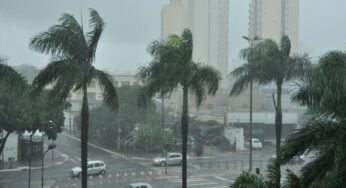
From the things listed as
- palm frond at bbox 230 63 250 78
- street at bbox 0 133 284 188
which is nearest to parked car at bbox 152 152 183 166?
street at bbox 0 133 284 188

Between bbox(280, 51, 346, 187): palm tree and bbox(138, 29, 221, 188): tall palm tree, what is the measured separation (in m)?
8.65

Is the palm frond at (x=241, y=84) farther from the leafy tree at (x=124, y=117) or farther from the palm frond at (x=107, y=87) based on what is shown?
the leafy tree at (x=124, y=117)

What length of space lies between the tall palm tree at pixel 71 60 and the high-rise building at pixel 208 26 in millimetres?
101051

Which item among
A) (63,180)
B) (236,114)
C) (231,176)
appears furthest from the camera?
(236,114)

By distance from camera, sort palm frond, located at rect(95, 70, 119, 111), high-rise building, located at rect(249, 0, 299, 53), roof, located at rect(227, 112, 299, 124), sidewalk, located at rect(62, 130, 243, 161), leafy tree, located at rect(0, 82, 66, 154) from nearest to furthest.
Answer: palm frond, located at rect(95, 70, 119, 111), leafy tree, located at rect(0, 82, 66, 154), sidewalk, located at rect(62, 130, 243, 161), roof, located at rect(227, 112, 299, 124), high-rise building, located at rect(249, 0, 299, 53)

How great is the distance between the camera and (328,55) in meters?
11.9

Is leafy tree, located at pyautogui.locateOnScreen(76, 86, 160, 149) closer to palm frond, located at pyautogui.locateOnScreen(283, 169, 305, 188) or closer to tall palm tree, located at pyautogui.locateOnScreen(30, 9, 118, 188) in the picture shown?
tall palm tree, located at pyautogui.locateOnScreen(30, 9, 118, 188)

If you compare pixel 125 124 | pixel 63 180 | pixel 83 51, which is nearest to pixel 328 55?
pixel 83 51

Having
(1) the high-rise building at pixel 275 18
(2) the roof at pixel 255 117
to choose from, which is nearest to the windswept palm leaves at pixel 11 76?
(2) the roof at pixel 255 117

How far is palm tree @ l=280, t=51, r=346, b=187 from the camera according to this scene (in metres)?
9.85

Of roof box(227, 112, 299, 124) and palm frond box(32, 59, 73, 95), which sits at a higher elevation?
palm frond box(32, 59, 73, 95)

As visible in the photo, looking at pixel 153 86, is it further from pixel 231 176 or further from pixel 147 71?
pixel 231 176

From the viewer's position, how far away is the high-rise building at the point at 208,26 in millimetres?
122438

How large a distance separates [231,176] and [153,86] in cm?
2333
